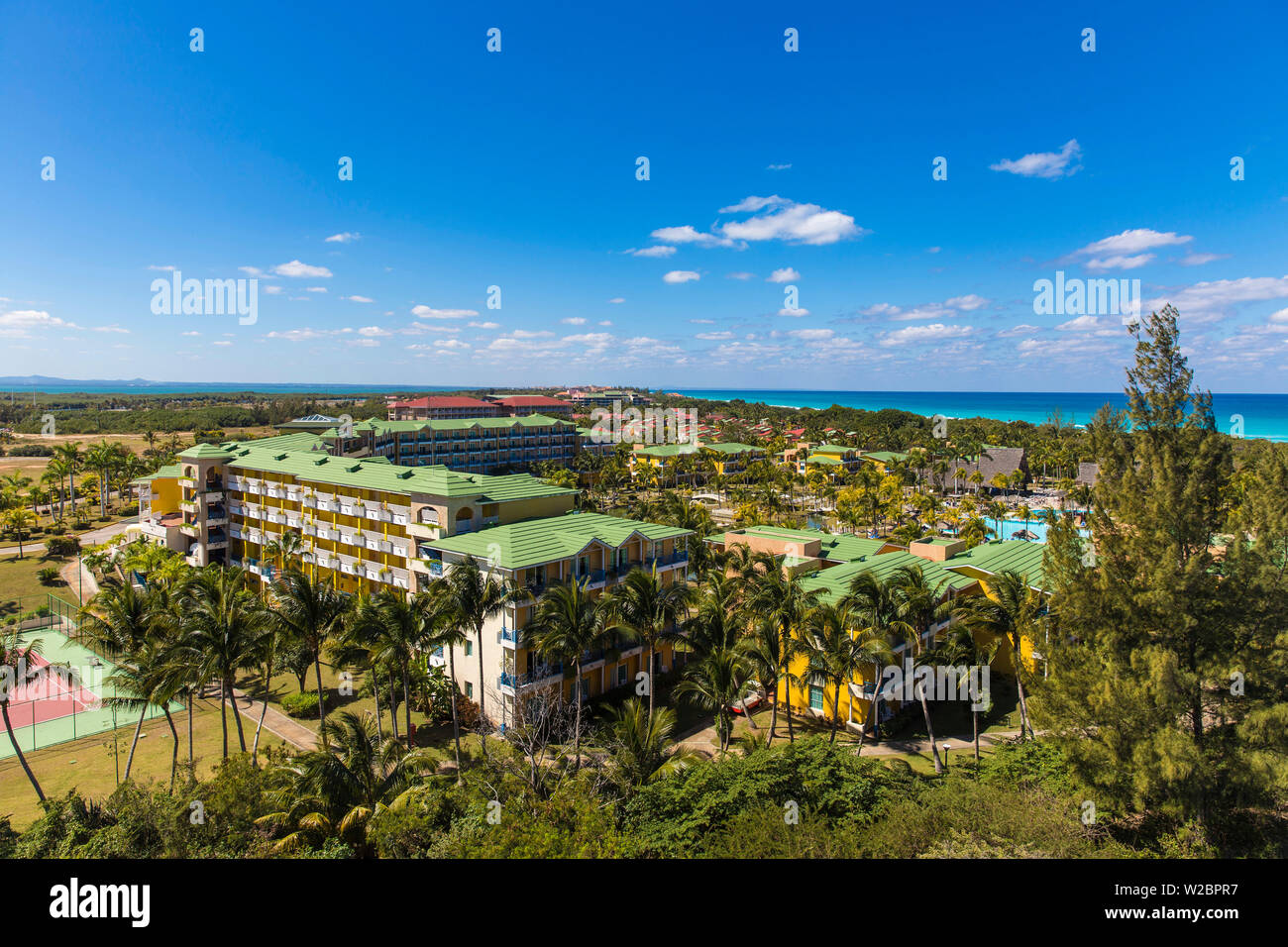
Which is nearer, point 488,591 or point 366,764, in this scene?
point 366,764

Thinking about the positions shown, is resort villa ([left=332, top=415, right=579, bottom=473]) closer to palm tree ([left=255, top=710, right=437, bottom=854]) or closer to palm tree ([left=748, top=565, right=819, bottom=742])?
palm tree ([left=748, top=565, right=819, bottom=742])

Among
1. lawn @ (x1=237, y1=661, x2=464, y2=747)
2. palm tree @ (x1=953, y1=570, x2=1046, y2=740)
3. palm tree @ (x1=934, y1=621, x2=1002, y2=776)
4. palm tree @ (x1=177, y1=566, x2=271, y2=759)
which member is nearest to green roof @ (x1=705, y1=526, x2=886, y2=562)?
palm tree @ (x1=934, y1=621, x2=1002, y2=776)

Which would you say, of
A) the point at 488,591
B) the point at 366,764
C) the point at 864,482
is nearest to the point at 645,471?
the point at 864,482

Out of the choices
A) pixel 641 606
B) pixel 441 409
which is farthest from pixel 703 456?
pixel 641 606

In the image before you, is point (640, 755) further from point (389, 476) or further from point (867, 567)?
point (389, 476)

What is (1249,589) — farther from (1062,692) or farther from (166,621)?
(166,621)
